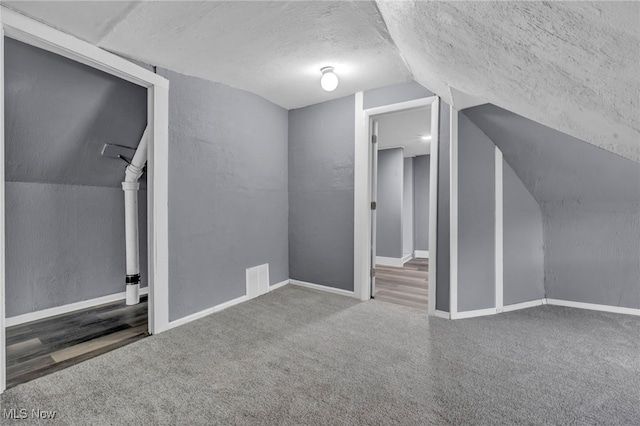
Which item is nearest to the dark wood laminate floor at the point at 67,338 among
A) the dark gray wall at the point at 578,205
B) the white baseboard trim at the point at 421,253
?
the dark gray wall at the point at 578,205

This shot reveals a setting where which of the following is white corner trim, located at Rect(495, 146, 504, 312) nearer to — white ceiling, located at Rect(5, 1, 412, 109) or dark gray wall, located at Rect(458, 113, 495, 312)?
dark gray wall, located at Rect(458, 113, 495, 312)

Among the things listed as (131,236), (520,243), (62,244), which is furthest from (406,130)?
(62,244)

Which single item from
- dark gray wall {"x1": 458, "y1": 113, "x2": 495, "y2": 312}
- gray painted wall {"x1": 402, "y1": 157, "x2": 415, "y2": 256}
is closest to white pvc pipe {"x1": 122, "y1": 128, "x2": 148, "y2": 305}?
dark gray wall {"x1": 458, "y1": 113, "x2": 495, "y2": 312}

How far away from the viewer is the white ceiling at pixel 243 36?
1636 mm

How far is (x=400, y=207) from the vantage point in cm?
510

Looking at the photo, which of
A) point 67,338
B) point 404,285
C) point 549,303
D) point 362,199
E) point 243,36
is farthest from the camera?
point 404,285

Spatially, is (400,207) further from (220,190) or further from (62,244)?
(62,244)

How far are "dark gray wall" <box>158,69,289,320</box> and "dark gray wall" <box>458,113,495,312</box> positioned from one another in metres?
1.98

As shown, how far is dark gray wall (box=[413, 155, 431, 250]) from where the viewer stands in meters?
6.03

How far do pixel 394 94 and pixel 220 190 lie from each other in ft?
6.39

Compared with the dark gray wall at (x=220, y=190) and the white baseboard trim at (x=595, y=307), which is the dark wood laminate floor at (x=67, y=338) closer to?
the dark gray wall at (x=220, y=190)

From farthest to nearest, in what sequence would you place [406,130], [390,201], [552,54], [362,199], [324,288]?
[390,201] < [406,130] < [324,288] < [362,199] < [552,54]

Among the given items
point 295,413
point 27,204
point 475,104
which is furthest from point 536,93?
point 27,204

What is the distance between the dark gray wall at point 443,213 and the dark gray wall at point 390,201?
2.44 metres
